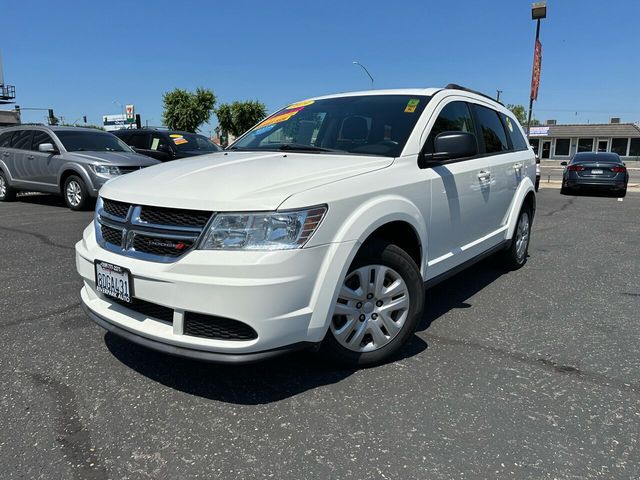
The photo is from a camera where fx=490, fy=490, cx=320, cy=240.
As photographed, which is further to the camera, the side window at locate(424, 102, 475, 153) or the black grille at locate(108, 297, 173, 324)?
the side window at locate(424, 102, 475, 153)

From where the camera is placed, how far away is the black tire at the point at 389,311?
9.07 feet

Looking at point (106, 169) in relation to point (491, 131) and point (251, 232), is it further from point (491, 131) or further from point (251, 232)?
point (251, 232)

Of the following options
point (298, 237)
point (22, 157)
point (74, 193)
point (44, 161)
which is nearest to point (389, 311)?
point (298, 237)

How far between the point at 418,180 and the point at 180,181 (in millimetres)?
1483

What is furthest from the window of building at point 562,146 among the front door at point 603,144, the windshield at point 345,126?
the windshield at point 345,126

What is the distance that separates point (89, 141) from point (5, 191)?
2461mm

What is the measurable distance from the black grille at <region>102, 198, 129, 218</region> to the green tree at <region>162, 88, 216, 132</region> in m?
47.4

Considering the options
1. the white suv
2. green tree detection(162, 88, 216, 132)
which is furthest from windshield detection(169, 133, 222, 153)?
green tree detection(162, 88, 216, 132)

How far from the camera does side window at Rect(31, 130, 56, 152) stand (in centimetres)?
986

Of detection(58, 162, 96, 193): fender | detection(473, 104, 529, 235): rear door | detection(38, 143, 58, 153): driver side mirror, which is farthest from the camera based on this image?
detection(38, 143, 58, 153): driver side mirror

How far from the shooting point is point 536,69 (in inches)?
808

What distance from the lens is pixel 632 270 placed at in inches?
215

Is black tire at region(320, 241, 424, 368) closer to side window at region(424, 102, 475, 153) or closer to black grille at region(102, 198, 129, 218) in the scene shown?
side window at region(424, 102, 475, 153)

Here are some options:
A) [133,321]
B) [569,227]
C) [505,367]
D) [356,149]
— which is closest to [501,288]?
[505,367]
